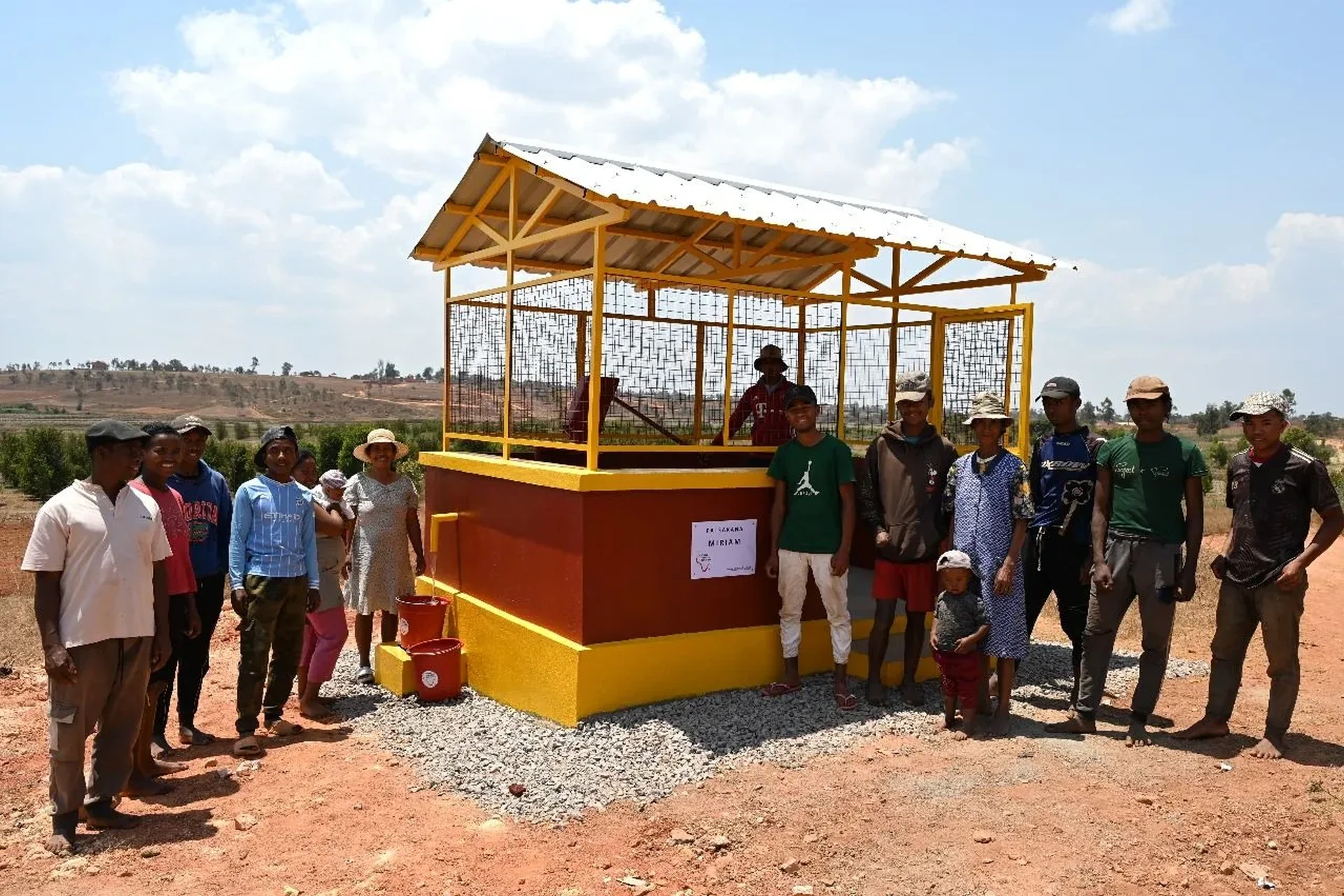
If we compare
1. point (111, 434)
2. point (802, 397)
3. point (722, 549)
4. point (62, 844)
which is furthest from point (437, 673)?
point (802, 397)

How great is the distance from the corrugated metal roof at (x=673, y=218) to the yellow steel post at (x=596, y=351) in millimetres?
331

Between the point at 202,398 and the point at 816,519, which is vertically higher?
the point at 816,519

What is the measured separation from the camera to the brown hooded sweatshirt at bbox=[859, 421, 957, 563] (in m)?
6.12

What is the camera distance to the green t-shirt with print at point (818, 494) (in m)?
6.25

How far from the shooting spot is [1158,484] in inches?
216

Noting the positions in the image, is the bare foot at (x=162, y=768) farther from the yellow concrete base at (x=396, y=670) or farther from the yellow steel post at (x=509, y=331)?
the yellow steel post at (x=509, y=331)

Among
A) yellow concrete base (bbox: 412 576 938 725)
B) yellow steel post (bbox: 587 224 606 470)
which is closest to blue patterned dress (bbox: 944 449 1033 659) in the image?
yellow concrete base (bbox: 412 576 938 725)

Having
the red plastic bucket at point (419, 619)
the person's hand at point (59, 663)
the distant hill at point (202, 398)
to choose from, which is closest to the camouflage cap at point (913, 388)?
the red plastic bucket at point (419, 619)

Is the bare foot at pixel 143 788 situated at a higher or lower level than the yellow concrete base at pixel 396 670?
lower

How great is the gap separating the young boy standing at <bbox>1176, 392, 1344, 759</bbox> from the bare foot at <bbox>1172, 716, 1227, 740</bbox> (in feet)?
0.74

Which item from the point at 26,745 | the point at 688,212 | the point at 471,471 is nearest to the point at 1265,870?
the point at 688,212

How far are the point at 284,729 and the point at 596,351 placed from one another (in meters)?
3.11

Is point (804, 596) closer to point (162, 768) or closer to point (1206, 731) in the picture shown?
point (1206, 731)

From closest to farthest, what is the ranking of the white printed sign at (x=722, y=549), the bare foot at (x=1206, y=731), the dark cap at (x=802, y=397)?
the bare foot at (x=1206, y=731)
the dark cap at (x=802, y=397)
the white printed sign at (x=722, y=549)
